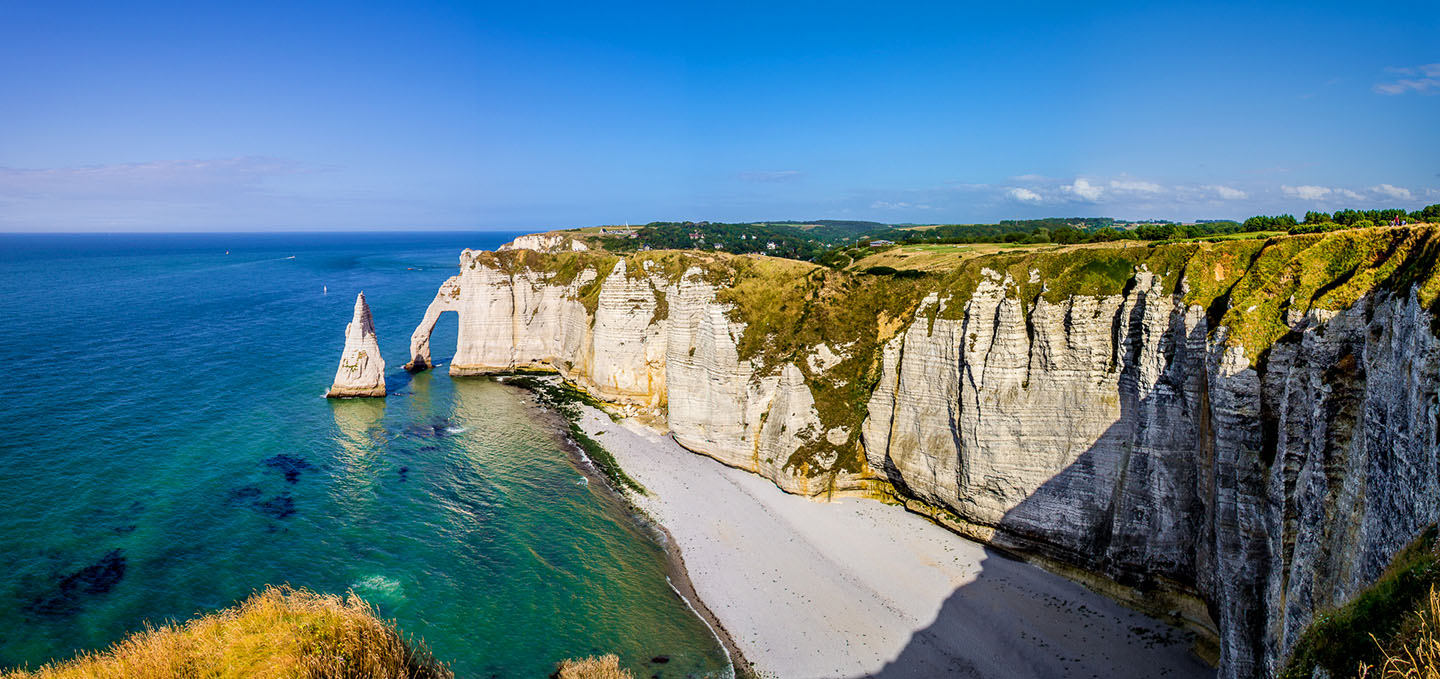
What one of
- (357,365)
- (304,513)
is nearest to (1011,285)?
(304,513)

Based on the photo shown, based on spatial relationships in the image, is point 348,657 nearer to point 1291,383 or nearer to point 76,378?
point 1291,383

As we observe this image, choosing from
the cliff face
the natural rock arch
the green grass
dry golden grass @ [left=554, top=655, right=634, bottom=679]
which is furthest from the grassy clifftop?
the natural rock arch

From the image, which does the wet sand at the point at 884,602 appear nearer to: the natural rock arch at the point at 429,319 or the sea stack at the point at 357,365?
the sea stack at the point at 357,365

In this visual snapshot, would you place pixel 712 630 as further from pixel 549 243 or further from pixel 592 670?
pixel 549 243

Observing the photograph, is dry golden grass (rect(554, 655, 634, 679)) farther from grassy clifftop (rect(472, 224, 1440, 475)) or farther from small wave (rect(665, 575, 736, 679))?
grassy clifftop (rect(472, 224, 1440, 475))

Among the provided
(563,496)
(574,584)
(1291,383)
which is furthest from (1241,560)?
(563,496)

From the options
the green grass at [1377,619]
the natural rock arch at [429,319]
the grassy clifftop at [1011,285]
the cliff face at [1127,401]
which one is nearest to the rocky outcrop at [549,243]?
the natural rock arch at [429,319]
